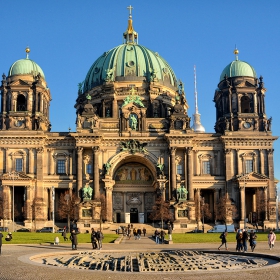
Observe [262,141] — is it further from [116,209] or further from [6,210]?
[6,210]

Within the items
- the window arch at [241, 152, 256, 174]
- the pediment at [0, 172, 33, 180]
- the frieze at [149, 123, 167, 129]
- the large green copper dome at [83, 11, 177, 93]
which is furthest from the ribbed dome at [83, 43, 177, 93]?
the pediment at [0, 172, 33, 180]

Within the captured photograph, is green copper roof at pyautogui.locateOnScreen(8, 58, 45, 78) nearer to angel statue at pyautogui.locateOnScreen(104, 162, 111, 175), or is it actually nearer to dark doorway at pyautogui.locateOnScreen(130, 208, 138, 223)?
angel statue at pyautogui.locateOnScreen(104, 162, 111, 175)

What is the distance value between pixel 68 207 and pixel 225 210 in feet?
84.5

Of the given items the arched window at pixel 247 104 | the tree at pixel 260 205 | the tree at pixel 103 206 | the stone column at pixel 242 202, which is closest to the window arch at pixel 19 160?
the tree at pixel 103 206

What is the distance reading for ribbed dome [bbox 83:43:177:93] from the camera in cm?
10431

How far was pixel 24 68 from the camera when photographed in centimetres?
9350

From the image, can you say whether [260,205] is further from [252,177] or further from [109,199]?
[109,199]

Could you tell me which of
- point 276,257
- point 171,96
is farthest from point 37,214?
point 276,257

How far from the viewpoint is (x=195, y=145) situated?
299 ft

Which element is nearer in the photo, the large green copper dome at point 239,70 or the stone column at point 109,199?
the stone column at point 109,199

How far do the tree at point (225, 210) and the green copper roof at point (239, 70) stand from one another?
23.9 metres

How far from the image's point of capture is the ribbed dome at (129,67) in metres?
104

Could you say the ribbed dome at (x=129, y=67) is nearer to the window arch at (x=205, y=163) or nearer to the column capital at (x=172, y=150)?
the column capital at (x=172, y=150)

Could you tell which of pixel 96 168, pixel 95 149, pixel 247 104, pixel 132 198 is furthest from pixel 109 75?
pixel 247 104
